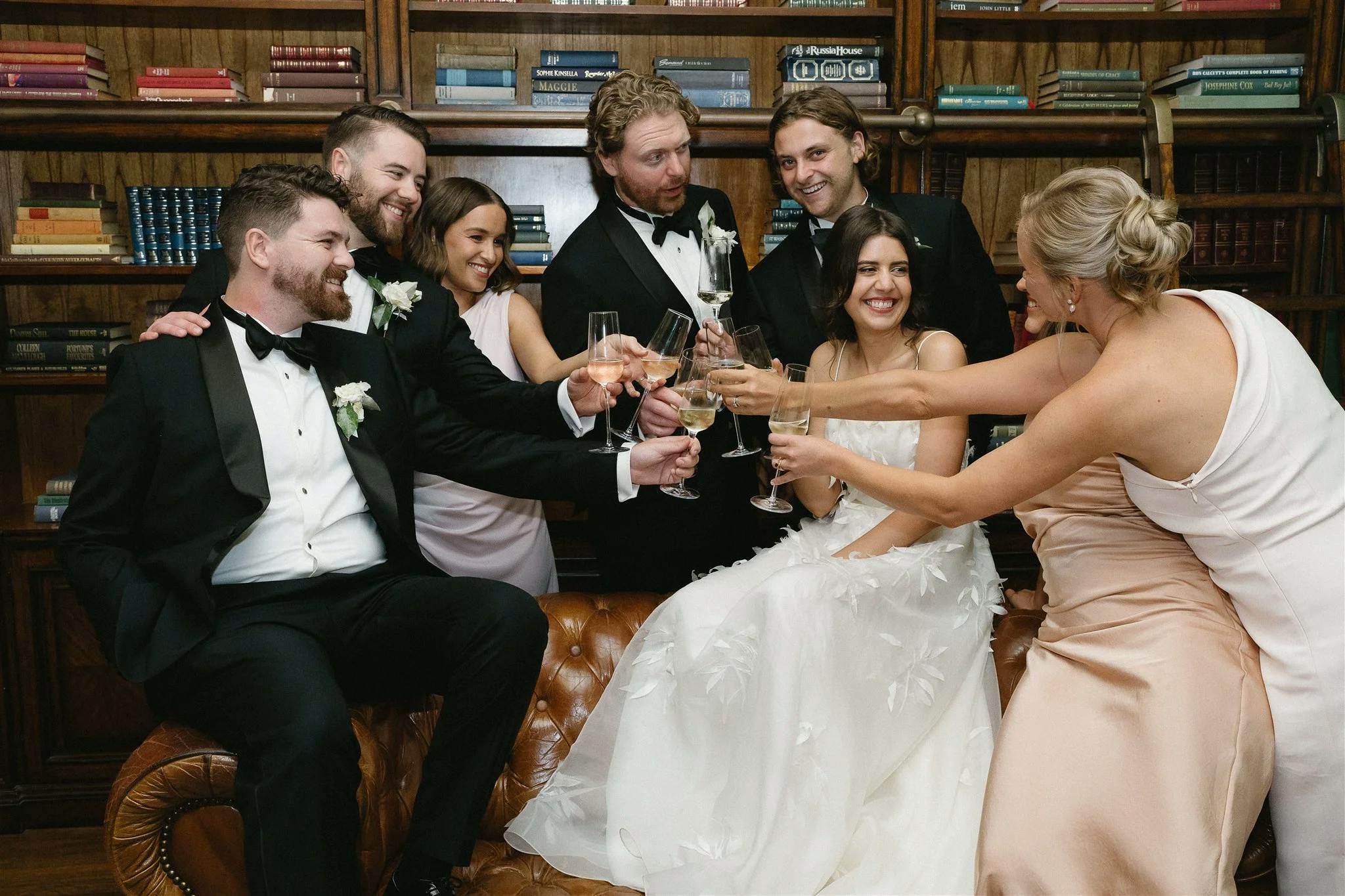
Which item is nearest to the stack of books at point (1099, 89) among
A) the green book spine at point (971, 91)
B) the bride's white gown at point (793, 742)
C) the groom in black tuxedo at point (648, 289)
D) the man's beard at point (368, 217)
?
the green book spine at point (971, 91)

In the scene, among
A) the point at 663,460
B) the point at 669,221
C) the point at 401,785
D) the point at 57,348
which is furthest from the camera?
the point at 57,348

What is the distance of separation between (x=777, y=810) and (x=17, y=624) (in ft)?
8.49

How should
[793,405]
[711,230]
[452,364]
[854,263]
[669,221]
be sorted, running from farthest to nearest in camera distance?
[669,221], [711,230], [452,364], [854,263], [793,405]

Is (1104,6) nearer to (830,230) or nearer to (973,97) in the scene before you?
(973,97)

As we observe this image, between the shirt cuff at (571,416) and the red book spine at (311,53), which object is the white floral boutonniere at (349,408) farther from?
the red book spine at (311,53)

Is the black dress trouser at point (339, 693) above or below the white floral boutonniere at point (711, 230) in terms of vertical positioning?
below

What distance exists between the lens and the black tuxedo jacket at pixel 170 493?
2.05 metres

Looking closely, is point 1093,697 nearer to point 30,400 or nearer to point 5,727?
point 5,727

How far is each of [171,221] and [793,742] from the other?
2.76 meters

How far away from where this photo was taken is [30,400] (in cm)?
376

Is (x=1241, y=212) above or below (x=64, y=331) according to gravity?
above

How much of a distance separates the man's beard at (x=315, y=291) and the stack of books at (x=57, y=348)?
1475 millimetres

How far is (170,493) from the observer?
2146 millimetres

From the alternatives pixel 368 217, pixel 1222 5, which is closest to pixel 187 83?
pixel 368 217
